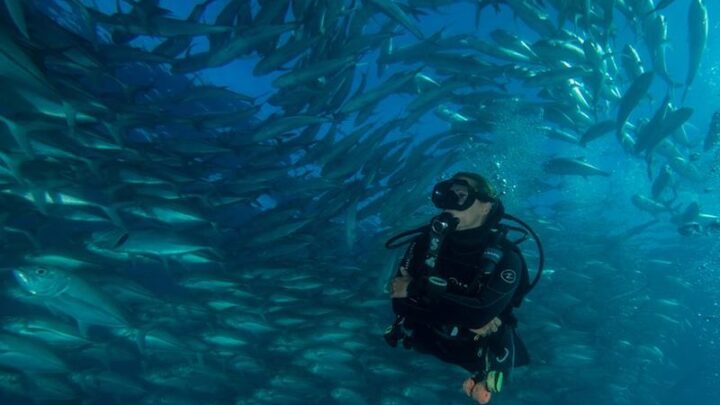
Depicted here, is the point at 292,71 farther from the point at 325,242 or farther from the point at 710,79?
the point at 710,79

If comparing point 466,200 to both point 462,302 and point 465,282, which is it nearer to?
point 465,282

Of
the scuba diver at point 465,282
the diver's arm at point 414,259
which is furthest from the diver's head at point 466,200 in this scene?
the diver's arm at point 414,259

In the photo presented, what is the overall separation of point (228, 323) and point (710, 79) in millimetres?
20816

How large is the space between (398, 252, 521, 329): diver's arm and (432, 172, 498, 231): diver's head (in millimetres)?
279

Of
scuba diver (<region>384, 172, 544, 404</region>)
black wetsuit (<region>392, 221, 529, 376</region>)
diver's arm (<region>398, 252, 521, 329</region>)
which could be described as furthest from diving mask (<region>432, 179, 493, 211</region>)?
diver's arm (<region>398, 252, 521, 329</region>)

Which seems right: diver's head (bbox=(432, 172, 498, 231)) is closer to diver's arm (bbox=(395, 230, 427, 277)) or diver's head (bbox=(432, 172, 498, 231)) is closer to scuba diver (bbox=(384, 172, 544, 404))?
scuba diver (bbox=(384, 172, 544, 404))

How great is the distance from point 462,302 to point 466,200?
1.91ft

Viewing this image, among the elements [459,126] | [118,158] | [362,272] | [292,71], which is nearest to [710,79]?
[459,126]

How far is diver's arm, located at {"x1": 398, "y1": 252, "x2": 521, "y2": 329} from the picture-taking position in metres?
2.54

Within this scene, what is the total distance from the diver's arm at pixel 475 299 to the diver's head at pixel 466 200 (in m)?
0.28

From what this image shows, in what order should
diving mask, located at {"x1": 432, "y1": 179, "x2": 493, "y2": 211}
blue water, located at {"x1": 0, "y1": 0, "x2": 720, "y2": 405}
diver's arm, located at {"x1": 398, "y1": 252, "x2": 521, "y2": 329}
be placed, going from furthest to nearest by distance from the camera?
blue water, located at {"x1": 0, "y1": 0, "x2": 720, "y2": 405}
diving mask, located at {"x1": 432, "y1": 179, "x2": 493, "y2": 211}
diver's arm, located at {"x1": 398, "y1": 252, "x2": 521, "y2": 329}

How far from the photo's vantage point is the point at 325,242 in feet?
32.2

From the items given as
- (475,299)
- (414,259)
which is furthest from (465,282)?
(414,259)

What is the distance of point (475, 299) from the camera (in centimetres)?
256
